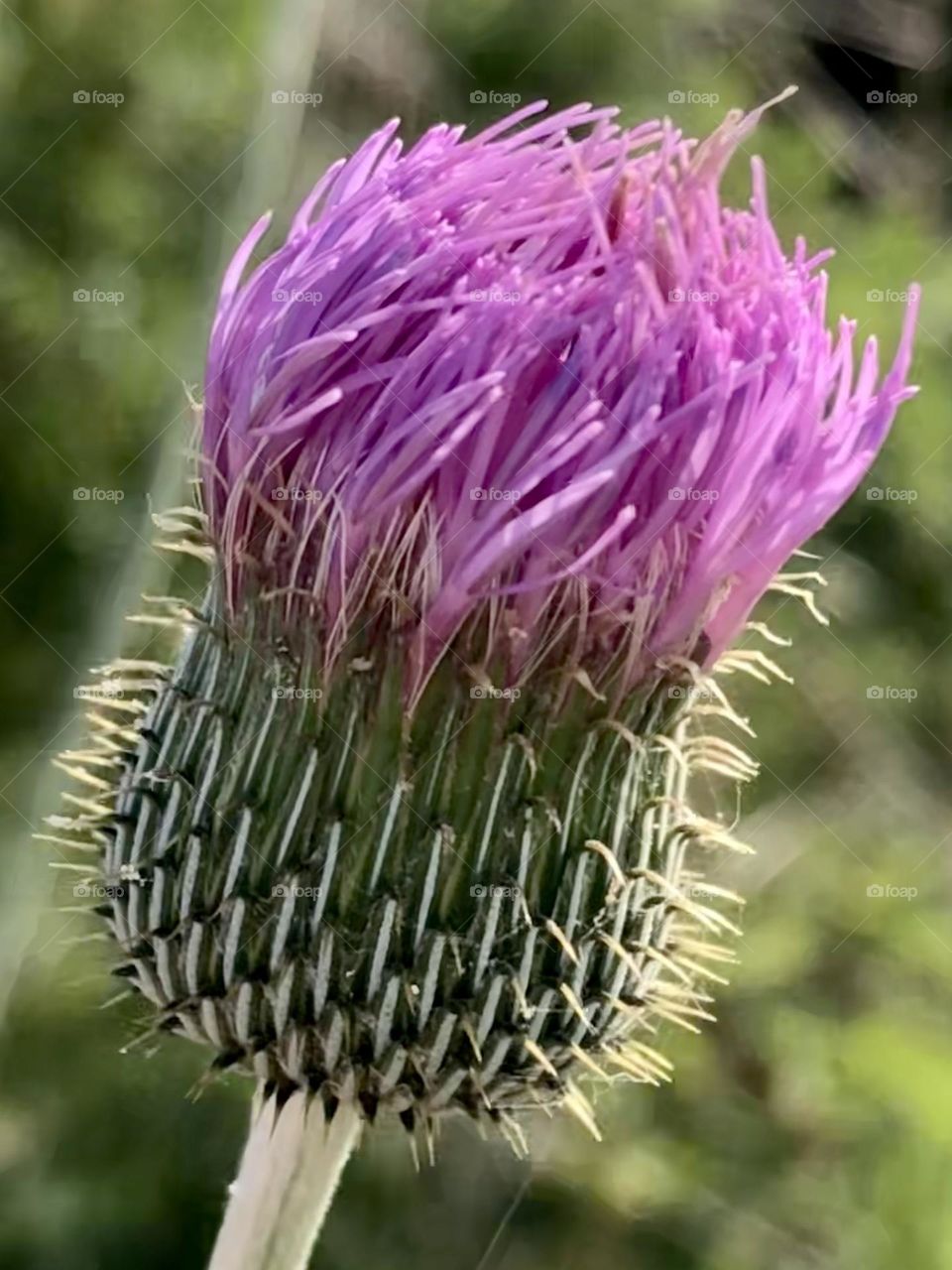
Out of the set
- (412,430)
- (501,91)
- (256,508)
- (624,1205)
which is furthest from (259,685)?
(501,91)

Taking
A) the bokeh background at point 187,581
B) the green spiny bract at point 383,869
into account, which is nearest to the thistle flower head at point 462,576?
the green spiny bract at point 383,869

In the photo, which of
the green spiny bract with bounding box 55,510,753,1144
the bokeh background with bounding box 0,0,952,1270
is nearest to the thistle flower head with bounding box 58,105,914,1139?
the green spiny bract with bounding box 55,510,753,1144

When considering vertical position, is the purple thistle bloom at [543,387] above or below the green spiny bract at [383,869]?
above

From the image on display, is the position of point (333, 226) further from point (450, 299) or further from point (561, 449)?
point (561, 449)

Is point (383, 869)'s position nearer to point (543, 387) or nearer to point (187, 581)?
point (543, 387)

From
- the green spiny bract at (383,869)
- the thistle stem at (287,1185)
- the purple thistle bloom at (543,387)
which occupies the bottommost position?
the thistle stem at (287,1185)

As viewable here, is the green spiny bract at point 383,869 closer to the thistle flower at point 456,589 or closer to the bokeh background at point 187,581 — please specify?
the thistle flower at point 456,589
